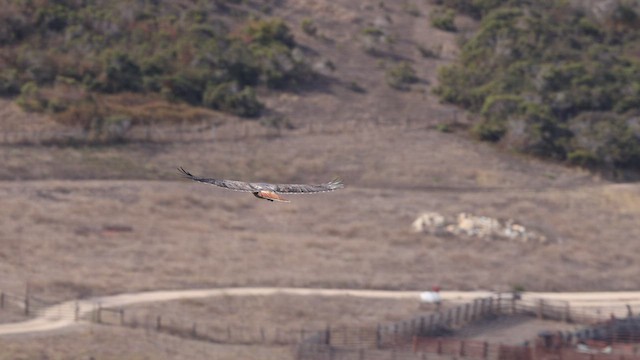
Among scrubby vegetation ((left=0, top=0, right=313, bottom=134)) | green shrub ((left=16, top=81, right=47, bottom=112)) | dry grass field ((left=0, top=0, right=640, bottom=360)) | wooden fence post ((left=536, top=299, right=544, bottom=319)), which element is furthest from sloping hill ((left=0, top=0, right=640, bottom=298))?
wooden fence post ((left=536, top=299, right=544, bottom=319))

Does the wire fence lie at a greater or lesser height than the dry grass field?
lesser

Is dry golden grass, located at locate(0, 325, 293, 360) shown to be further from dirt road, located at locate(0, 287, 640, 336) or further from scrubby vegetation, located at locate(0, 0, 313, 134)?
scrubby vegetation, located at locate(0, 0, 313, 134)

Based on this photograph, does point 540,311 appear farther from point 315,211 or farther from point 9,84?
point 9,84

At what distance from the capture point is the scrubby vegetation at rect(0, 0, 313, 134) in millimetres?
86312

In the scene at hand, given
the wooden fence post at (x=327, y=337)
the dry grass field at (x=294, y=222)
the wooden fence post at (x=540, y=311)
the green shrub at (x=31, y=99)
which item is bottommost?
the wooden fence post at (x=540, y=311)

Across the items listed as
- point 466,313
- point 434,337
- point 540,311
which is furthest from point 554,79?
point 434,337

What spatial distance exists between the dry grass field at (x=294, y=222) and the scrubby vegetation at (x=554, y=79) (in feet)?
10.3

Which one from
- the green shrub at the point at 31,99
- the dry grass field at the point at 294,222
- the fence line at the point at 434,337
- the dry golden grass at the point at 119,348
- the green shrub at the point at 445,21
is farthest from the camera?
the green shrub at the point at 445,21

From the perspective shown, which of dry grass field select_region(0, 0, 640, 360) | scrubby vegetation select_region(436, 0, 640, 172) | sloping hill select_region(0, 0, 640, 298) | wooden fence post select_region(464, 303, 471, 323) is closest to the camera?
dry grass field select_region(0, 0, 640, 360)

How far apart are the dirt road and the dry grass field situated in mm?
887

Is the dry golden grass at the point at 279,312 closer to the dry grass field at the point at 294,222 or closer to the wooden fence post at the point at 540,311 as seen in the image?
the dry grass field at the point at 294,222

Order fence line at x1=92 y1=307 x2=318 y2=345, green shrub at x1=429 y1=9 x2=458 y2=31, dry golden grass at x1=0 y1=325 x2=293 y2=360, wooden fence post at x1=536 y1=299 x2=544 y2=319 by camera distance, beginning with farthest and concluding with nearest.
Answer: green shrub at x1=429 y1=9 x2=458 y2=31, wooden fence post at x1=536 y1=299 x2=544 y2=319, fence line at x1=92 y1=307 x2=318 y2=345, dry golden grass at x1=0 y1=325 x2=293 y2=360

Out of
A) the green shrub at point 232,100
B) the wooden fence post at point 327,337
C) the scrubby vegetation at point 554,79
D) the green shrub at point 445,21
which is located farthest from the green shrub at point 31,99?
the wooden fence post at point 327,337

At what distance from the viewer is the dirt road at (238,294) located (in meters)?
47.8
